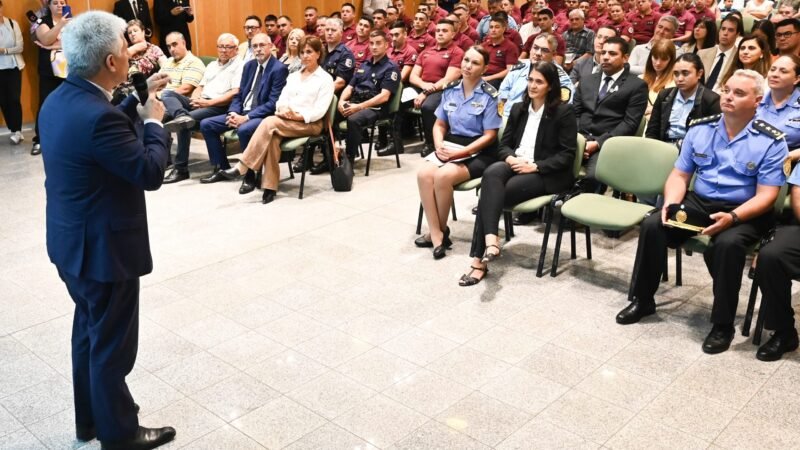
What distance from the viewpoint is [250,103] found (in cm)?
612

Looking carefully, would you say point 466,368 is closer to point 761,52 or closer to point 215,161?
point 761,52

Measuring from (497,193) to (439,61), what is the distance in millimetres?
3358

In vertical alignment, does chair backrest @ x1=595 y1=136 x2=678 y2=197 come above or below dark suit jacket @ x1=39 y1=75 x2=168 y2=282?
below

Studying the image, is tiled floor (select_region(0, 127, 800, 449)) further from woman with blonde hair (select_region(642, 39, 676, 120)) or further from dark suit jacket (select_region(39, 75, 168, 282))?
woman with blonde hair (select_region(642, 39, 676, 120))

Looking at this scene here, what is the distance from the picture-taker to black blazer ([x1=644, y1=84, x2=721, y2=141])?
437cm

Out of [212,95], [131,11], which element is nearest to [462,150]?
[212,95]

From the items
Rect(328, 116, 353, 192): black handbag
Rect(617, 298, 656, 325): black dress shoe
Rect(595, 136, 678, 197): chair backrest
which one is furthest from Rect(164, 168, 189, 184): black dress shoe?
Rect(617, 298, 656, 325): black dress shoe

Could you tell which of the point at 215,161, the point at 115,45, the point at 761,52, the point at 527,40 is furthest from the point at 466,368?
the point at 527,40

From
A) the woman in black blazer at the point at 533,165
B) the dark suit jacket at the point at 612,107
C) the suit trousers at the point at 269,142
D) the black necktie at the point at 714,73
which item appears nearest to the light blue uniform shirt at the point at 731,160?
the woman in black blazer at the point at 533,165

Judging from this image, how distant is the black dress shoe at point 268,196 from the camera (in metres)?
5.50

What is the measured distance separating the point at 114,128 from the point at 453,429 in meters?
1.56

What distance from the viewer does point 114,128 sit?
6.95ft

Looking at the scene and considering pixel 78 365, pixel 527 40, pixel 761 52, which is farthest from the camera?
pixel 527 40

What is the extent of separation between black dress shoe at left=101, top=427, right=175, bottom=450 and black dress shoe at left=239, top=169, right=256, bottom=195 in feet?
10.9
